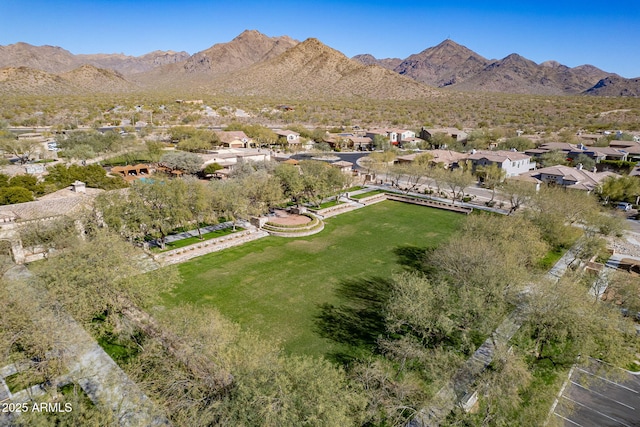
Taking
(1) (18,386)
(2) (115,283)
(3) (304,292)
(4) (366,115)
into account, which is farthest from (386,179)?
(4) (366,115)

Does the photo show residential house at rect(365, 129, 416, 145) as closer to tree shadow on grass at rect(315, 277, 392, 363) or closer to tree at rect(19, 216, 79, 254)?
tree shadow on grass at rect(315, 277, 392, 363)

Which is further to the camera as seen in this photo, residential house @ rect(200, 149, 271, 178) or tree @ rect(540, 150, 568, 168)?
tree @ rect(540, 150, 568, 168)

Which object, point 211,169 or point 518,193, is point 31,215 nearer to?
point 211,169

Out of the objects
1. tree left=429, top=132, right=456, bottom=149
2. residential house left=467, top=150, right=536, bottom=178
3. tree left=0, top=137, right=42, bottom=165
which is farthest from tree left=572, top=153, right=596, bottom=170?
tree left=0, top=137, right=42, bottom=165

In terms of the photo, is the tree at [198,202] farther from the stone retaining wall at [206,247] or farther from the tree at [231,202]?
the stone retaining wall at [206,247]

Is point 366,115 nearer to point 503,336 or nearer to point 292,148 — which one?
point 292,148

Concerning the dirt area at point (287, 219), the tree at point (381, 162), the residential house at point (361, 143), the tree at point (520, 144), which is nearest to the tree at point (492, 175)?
the tree at point (381, 162)
